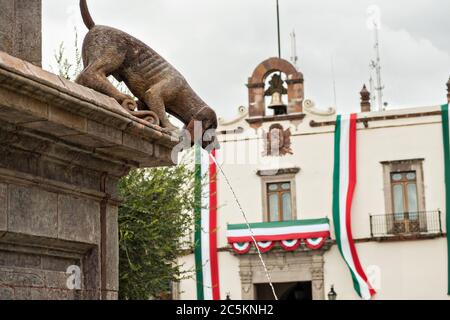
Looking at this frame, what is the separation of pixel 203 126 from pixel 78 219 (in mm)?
1025

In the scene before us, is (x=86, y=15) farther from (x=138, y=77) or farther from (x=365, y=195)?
(x=365, y=195)

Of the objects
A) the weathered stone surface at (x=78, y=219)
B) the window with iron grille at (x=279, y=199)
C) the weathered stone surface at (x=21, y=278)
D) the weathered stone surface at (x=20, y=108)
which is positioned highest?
the window with iron grille at (x=279, y=199)

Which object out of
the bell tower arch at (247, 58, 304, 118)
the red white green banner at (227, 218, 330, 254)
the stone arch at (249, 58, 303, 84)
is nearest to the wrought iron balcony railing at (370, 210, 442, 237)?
the red white green banner at (227, 218, 330, 254)

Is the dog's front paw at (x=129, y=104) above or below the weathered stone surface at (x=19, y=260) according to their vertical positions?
above

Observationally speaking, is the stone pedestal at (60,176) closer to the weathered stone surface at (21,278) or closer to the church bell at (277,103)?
the weathered stone surface at (21,278)

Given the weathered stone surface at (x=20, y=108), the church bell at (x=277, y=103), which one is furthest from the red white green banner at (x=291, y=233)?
the weathered stone surface at (x=20, y=108)

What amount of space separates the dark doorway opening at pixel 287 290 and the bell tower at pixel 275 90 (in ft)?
16.5

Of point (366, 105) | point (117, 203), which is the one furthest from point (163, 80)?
point (366, 105)

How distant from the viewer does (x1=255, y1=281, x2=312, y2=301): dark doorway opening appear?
34.5 meters

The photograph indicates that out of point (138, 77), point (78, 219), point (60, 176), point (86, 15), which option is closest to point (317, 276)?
point (138, 77)

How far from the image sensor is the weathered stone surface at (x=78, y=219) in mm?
5355

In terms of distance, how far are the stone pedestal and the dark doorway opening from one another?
28.9 m

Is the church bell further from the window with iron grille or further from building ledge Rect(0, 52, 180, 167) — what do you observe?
building ledge Rect(0, 52, 180, 167)

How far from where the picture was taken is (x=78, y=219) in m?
5.50
